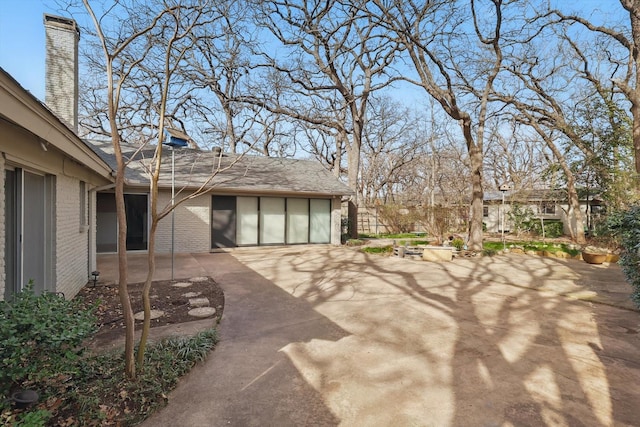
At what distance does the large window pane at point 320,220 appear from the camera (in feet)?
41.8

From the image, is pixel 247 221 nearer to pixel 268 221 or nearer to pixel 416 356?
pixel 268 221

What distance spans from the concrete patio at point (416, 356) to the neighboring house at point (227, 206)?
157 inches

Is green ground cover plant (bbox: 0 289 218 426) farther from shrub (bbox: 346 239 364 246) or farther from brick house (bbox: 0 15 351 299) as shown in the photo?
shrub (bbox: 346 239 364 246)

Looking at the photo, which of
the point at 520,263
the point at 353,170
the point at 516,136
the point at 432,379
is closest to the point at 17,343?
the point at 432,379

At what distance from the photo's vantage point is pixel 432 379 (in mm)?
2967

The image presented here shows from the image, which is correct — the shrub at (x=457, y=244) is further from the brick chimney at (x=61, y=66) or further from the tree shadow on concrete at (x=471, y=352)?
the brick chimney at (x=61, y=66)

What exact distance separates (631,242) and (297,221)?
31.3ft

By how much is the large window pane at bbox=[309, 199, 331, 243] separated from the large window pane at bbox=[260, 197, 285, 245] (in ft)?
3.95

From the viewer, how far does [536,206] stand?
20.1 m

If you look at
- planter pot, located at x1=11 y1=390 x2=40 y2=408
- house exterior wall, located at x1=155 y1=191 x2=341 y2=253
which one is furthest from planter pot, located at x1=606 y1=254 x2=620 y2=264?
planter pot, located at x1=11 y1=390 x2=40 y2=408

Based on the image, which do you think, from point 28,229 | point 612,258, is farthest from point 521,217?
point 28,229

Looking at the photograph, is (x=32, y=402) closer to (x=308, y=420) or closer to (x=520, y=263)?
(x=308, y=420)

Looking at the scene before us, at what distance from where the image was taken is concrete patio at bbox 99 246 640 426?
2.50 metres

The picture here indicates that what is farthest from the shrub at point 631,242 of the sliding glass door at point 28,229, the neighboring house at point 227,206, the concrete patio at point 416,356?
the neighboring house at point 227,206
